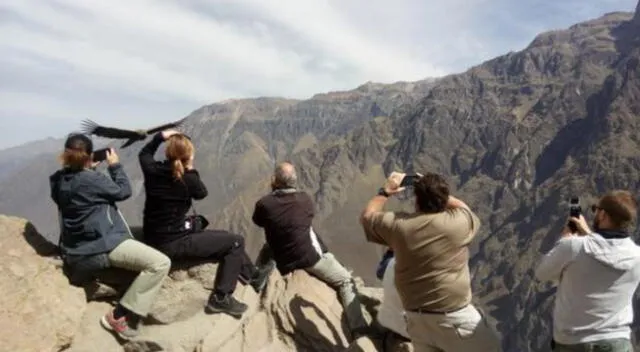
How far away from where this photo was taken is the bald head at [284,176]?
9250 millimetres

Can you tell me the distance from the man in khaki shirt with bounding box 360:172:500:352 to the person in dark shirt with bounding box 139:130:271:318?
2912 millimetres

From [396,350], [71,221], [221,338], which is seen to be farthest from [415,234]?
[71,221]

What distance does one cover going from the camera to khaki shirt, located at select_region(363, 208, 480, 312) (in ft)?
22.2

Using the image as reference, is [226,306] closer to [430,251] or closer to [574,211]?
[430,251]

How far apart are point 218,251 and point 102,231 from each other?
1.80 m

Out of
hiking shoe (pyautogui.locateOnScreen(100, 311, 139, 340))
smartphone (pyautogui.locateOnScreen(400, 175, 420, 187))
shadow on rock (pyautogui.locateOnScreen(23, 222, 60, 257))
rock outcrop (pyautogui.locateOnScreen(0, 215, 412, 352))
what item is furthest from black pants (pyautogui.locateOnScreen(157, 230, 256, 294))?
smartphone (pyautogui.locateOnScreen(400, 175, 420, 187))

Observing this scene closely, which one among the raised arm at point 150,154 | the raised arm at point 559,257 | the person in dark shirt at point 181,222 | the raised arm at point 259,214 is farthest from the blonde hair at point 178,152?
the raised arm at point 559,257

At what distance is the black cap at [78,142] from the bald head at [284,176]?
2.79 metres

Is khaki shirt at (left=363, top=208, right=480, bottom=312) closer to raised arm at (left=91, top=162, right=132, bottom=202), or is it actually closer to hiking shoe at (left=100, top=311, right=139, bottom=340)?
raised arm at (left=91, top=162, right=132, bottom=202)

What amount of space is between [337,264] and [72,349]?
13.8 ft

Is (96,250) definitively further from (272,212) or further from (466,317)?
(466,317)

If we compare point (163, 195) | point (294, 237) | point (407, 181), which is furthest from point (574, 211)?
point (163, 195)

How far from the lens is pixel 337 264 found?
32.3ft

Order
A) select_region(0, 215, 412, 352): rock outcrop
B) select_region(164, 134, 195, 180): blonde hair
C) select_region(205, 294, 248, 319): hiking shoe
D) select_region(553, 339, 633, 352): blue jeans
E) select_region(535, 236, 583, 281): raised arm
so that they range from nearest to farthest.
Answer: select_region(535, 236, 583, 281): raised arm → select_region(553, 339, 633, 352): blue jeans → select_region(164, 134, 195, 180): blonde hair → select_region(0, 215, 412, 352): rock outcrop → select_region(205, 294, 248, 319): hiking shoe
